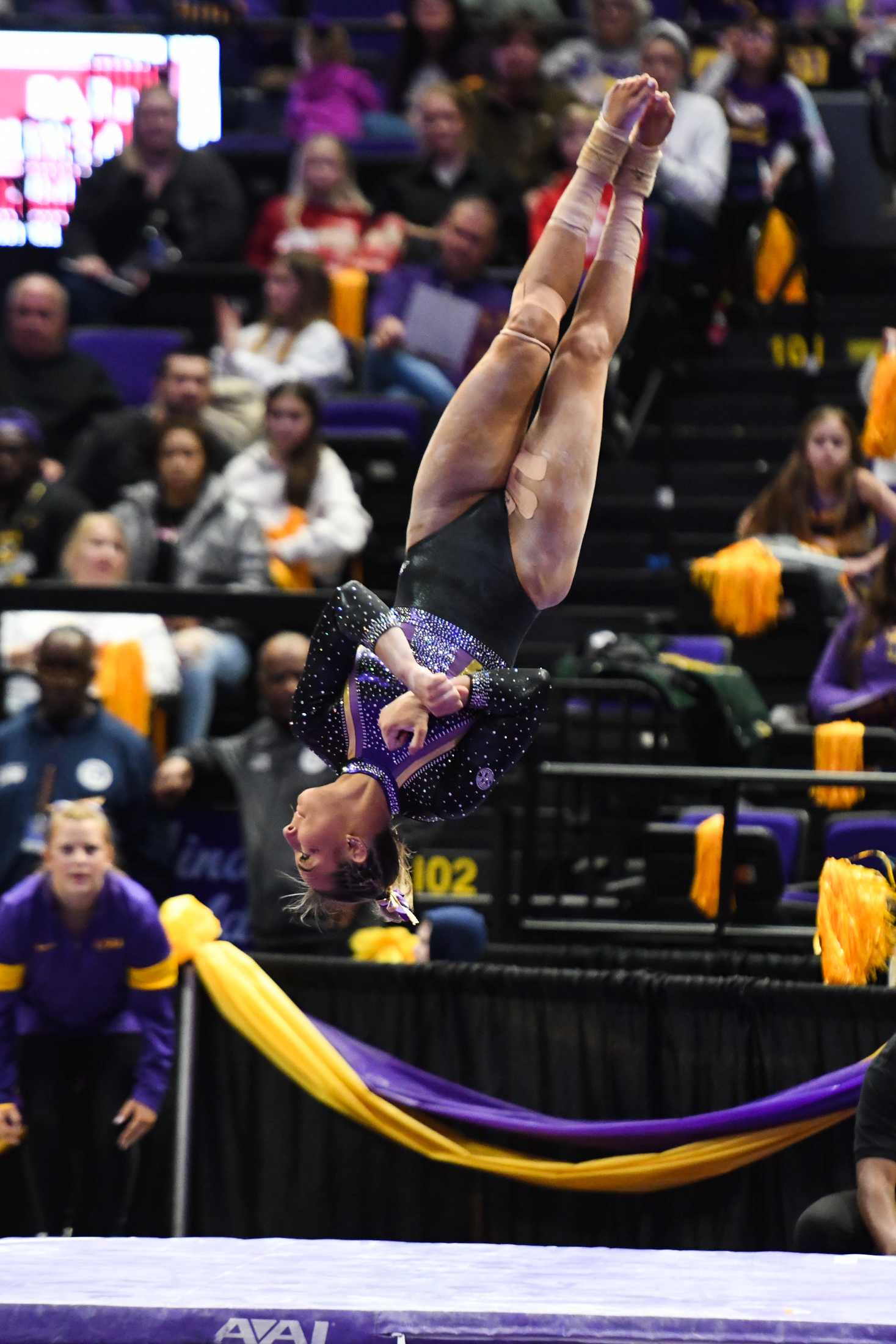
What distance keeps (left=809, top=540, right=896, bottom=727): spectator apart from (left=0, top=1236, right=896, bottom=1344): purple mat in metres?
2.71

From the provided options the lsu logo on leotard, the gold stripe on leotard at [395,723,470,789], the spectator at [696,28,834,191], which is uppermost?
the spectator at [696,28,834,191]

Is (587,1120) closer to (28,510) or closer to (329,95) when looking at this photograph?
(28,510)

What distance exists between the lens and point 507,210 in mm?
8492

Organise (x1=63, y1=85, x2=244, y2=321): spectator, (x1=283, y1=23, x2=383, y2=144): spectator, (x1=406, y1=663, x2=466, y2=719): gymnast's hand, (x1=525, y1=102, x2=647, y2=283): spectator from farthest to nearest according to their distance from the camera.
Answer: (x1=283, y1=23, x2=383, y2=144): spectator
(x1=63, y1=85, x2=244, y2=321): spectator
(x1=525, y1=102, x2=647, y2=283): spectator
(x1=406, y1=663, x2=466, y2=719): gymnast's hand

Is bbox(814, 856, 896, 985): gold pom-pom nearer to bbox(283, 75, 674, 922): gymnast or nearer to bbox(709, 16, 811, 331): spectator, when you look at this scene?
bbox(283, 75, 674, 922): gymnast

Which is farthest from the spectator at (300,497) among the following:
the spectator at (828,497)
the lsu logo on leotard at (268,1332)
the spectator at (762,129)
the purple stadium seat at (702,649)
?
the lsu logo on leotard at (268,1332)

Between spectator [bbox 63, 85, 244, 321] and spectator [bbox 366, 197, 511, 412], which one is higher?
spectator [bbox 63, 85, 244, 321]

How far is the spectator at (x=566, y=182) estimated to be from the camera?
8070 millimetres

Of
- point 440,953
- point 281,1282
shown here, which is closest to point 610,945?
point 440,953

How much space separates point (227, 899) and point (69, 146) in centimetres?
467

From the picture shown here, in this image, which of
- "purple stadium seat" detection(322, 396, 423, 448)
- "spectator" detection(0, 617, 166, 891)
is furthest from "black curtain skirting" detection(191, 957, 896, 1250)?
"purple stadium seat" detection(322, 396, 423, 448)

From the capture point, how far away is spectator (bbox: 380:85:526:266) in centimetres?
852

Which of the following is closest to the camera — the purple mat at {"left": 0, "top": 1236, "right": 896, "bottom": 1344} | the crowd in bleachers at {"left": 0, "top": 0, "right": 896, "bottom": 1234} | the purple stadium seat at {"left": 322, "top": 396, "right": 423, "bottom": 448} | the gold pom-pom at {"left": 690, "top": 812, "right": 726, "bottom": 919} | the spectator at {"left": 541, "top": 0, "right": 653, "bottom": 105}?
the purple mat at {"left": 0, "top": 1236, "right": 896, "bottom": 1344}

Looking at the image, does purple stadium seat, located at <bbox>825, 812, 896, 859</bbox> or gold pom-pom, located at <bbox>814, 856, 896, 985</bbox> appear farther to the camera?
purple stadium seat, located at <bbox>825, 812, 896, 859</bbox>
